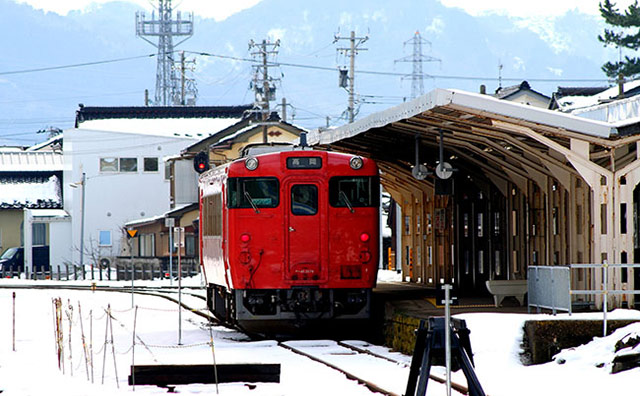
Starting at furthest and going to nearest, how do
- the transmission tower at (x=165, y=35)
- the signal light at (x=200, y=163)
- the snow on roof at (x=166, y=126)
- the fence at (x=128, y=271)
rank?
the transmission tower at (x=165, y=35), the snow on roof at (x=166, y=126), the fence at (x=128, y=271), the signal light at (x=200, y=163)

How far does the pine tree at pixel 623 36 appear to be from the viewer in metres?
49.0

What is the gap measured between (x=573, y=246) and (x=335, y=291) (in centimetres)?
367

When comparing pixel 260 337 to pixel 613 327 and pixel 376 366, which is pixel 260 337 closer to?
pixel 376 366

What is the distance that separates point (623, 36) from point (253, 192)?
3735 cm

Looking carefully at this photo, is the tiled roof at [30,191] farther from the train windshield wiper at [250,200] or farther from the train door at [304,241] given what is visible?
the train door at [304,241]

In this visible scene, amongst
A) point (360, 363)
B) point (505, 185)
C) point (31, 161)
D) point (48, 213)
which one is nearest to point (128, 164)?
point (48, 213)

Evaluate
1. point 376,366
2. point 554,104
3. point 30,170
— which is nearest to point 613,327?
point 376,366

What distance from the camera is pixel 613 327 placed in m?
13.9

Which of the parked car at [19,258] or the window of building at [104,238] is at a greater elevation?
the window of building at [104,238]

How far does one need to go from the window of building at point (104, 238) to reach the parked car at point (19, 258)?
2.64 m

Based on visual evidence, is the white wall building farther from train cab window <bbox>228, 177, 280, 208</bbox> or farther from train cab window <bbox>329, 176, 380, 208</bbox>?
train cab window <bbox>329, 176, 380, 208</bbox>

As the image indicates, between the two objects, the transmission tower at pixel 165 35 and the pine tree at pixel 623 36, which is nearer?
the pine tree at pixel 623 36

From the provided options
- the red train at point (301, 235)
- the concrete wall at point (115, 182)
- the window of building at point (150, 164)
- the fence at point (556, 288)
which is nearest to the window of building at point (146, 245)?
the concrete wall at point (115, 182)

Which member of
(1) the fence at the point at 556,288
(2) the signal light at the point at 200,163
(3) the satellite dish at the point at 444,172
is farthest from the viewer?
(2) the signal light at the point at 200,163
